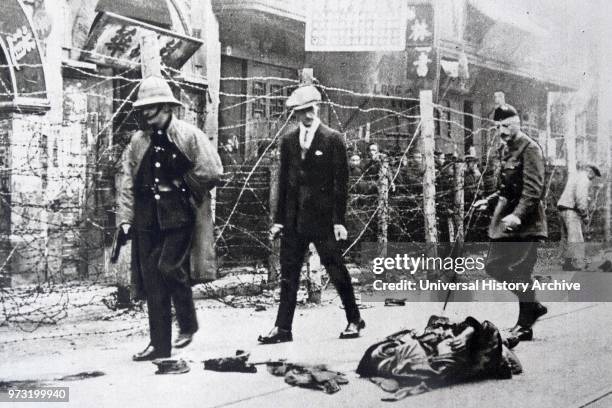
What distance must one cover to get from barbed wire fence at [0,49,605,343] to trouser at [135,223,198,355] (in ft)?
0.62

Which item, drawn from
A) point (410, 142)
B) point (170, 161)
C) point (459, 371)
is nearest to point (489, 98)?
point (410, 142)

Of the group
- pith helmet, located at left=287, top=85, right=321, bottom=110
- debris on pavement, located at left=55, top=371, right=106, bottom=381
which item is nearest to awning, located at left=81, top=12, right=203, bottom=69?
pith helmet, located at left=287, top=85, right=321, bottom=110

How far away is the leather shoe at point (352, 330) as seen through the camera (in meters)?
4.68

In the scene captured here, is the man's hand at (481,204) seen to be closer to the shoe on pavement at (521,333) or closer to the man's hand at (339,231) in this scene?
the shoe on pavement at (521,333)

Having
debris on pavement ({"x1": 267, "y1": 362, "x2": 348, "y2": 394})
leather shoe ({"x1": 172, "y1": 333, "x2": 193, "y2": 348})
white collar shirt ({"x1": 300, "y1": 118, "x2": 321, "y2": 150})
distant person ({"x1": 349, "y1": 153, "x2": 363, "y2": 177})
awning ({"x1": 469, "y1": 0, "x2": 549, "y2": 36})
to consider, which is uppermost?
awning ({"x1": 469, "y1": 0, "x2": 549, "y2": 36})

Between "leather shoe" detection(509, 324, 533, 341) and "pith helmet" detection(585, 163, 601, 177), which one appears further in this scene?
"pith helmet" detection(585, 163, 601, 177)

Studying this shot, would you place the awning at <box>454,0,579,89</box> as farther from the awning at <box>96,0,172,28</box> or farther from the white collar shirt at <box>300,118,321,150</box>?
the awning at <box>96,0,172,28</box>

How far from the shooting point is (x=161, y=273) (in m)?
4.37

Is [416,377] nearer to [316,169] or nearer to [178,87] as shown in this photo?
[316,169]

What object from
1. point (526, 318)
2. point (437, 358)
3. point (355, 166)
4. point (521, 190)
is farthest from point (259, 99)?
point (526, 318)

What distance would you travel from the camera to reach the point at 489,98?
4.96 metres

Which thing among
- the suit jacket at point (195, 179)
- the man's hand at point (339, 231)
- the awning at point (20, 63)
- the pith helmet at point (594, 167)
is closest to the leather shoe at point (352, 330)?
the man's hand at point (339, 231)

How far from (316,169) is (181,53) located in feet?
3.75

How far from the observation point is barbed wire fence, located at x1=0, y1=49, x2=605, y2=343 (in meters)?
4.38
